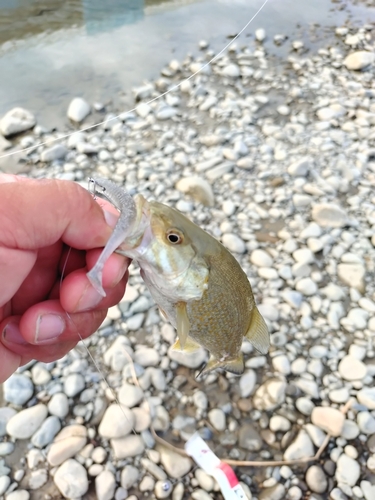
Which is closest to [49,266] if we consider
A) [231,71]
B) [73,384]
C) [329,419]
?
[73,384]

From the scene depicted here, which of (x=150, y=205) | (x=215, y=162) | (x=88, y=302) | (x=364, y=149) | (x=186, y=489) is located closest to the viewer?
(x=150, y=205)

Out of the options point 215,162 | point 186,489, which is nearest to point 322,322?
point 186,489

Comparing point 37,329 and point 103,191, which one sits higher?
point 103,191

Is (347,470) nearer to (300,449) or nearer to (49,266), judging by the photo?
(300,449)

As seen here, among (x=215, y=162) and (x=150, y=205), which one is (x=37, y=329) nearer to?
(x=150, y=205)

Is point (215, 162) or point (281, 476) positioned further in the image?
point (215, 162)

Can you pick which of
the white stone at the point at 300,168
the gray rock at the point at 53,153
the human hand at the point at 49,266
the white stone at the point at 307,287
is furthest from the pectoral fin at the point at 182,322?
the gray rock at the point at 53,153

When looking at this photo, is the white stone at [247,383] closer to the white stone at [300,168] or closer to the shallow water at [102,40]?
the white stone at [300,168]
